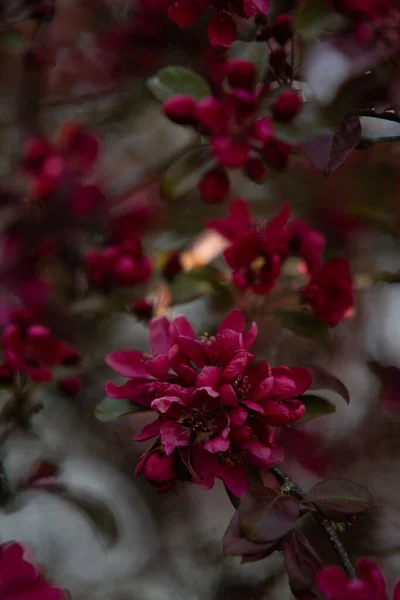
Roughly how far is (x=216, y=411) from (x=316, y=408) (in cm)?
13

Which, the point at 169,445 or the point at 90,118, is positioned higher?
the point at 169,445

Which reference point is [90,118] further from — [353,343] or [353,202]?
[353,343]

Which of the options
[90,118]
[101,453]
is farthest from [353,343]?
[90,118]

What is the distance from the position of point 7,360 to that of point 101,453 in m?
0.61

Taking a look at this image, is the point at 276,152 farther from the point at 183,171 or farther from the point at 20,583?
the point at 20,583

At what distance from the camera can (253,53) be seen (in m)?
A: 0.72

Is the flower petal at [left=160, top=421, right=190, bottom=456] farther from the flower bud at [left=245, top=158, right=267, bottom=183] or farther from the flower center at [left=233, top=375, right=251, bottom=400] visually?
the flower bud at [left=245, top=158, right=267, bottom=183]

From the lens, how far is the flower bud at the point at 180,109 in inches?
30.0

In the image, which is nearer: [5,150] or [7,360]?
[7,360]

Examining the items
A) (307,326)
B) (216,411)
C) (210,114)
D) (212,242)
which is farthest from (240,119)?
(212,242)

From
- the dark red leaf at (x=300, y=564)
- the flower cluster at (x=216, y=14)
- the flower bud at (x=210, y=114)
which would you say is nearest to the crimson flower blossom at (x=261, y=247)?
the flower bud at (x=210, y=114)

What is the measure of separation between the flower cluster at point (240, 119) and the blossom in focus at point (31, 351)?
322 mm

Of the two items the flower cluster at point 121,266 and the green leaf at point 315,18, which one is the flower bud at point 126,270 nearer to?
the flower cluster at point 121,266

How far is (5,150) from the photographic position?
58.9 inches
